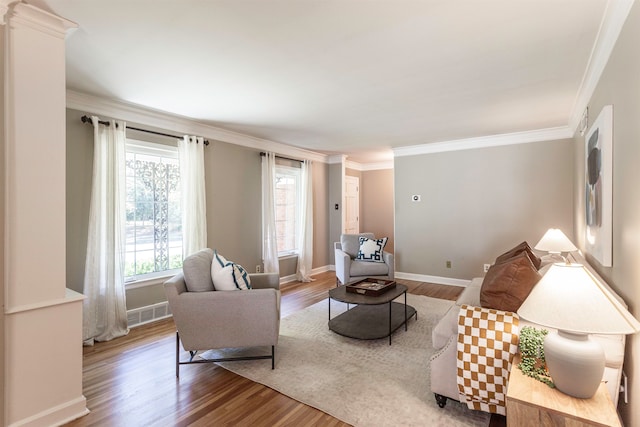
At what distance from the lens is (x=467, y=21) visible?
6.23 ft

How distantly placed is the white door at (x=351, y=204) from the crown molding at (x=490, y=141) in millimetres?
1611

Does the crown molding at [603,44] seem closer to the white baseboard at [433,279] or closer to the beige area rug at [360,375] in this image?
the beige area rug at [360,375]

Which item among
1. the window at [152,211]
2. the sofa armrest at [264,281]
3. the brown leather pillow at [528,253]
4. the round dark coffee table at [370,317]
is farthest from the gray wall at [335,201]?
the brown leather pillow at [528,253]

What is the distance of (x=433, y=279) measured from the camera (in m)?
5.51

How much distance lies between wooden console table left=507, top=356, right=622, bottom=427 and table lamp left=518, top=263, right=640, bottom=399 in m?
0.05

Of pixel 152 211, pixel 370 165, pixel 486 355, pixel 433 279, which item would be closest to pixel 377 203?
pixel 370 165

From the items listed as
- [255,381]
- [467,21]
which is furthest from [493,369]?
[467,21]

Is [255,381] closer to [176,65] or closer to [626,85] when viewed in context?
[176,65]

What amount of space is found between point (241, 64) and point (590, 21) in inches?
92.2

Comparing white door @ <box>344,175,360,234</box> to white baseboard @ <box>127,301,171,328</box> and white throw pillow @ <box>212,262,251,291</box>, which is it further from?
white throw pillow @ <box>212,262,251,291</box>

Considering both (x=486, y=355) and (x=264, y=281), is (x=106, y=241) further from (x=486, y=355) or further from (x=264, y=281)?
(x=486, y=355)

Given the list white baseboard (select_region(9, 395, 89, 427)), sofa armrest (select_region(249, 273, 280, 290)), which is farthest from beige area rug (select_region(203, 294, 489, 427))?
white baseboard (select_region(9, 395, 89, 427))

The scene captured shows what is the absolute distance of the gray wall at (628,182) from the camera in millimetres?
1462

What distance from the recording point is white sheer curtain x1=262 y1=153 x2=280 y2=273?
16.6ft
